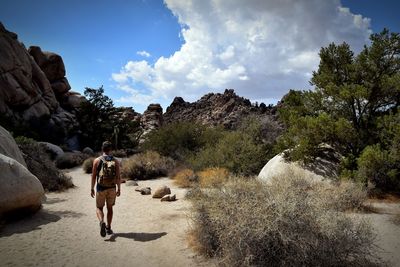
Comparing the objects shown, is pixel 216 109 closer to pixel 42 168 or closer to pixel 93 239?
pixel 42 168

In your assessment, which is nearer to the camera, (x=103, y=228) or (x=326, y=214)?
(x=326, y=214)

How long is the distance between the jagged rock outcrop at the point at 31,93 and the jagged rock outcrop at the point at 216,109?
51.0ft

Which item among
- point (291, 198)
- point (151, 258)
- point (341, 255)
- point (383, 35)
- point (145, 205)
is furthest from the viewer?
point (383, 35)

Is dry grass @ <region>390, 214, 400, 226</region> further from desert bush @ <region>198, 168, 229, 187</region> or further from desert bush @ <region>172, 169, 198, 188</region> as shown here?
desert bush @ <region>172, 169, 198, 188</region>

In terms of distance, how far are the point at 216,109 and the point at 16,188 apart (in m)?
45.4

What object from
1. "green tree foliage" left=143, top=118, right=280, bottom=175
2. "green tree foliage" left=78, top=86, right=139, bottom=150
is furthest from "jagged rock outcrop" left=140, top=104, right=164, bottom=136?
"green tree foliage" left=143, top=118, right=280, bottom=175

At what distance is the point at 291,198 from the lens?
4574 millimetres

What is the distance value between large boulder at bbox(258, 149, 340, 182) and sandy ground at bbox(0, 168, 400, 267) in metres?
2.07

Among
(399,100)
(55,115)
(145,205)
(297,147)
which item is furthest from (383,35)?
(55,115)

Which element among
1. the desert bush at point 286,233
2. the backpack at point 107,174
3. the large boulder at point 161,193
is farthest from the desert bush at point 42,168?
the desert bush at point 286,233

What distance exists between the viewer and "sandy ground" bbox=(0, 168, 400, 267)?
191 inches

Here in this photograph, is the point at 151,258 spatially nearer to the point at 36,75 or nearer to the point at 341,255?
the point at 341,255

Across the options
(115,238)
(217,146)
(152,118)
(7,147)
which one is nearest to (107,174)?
(115,238)

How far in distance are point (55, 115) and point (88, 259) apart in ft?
119
